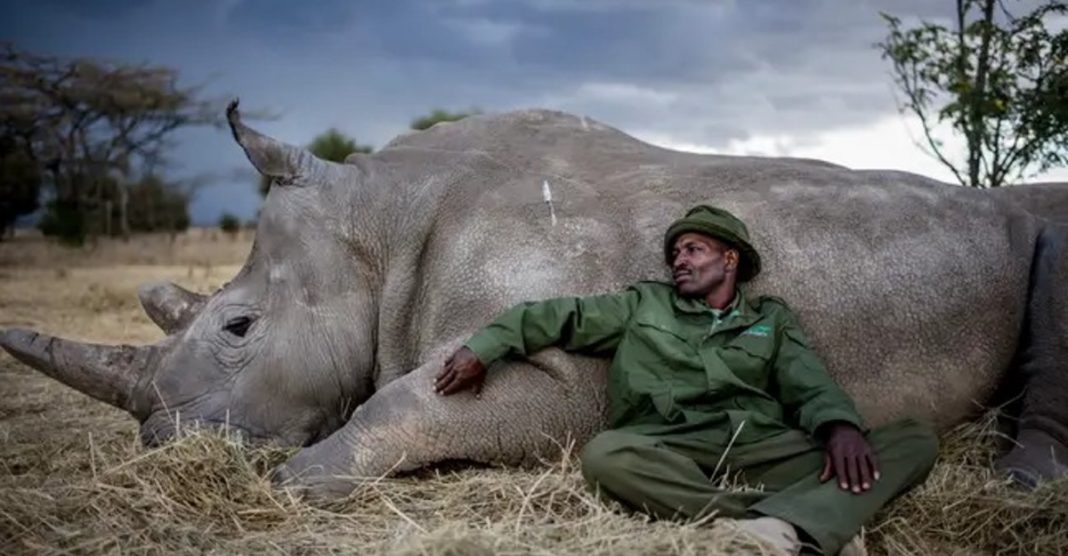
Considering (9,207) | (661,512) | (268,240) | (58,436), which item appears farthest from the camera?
(9,207)

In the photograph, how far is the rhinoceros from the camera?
5445 mm

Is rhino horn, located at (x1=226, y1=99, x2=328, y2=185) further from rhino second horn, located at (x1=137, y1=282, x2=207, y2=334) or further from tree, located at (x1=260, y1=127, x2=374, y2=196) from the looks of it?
tree, located at (x1=260, y1=127, x2=374, y2=196)

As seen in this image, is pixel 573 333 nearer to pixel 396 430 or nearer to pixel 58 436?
pixel 396 430

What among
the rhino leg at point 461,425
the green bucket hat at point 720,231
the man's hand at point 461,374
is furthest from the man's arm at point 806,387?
the man's hand at point 461,374

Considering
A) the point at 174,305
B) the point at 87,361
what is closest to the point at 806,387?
the point at 174,305

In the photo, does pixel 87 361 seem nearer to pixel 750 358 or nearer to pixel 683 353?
pixel 683 353

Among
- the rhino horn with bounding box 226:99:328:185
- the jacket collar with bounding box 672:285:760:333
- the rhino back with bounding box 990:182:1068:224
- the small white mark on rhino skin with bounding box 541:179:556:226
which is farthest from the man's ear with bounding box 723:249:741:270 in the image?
the rhino horn with bounding box 226:99:328:185

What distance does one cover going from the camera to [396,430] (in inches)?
203

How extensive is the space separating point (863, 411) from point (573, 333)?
4.37 feet

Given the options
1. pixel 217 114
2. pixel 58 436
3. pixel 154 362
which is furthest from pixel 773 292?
pixel 217 114

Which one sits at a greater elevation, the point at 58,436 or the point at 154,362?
the point at 154,362

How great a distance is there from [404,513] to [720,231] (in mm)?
1691

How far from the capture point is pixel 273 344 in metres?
5.86

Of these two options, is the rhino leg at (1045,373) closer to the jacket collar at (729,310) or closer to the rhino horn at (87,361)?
the jacket collar at (729,310)
